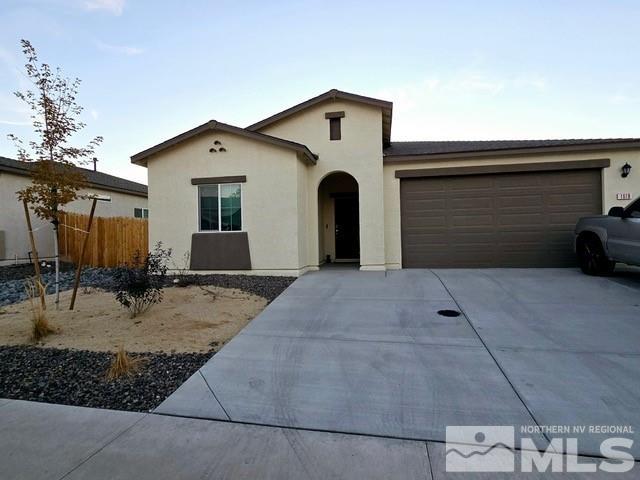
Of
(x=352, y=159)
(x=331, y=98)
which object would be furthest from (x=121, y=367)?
(x=331, y=98)

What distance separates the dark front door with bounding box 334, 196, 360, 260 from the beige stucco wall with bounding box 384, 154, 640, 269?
7.45 ft

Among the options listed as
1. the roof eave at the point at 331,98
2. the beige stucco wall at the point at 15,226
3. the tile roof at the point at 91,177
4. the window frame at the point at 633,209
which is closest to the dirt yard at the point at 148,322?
the tile roof at the point at 91,177

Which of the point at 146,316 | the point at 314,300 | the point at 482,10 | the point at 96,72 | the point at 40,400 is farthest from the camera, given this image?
the point at 96,72

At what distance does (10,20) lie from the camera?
7.59 meters

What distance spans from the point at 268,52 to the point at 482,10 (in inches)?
256

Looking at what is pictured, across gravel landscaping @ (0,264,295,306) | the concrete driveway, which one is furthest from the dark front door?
the concrete driveway

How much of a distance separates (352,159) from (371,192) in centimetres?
120

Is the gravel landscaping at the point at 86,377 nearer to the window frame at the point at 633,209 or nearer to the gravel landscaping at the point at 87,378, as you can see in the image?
the gravel landscaping at the point at 87,378

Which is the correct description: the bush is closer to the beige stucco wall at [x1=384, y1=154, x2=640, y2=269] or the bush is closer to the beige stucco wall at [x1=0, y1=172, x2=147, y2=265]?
the beige stucco wall at [x1=384, y1=154, x2=640, y2=269]

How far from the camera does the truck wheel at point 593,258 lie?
8141mm

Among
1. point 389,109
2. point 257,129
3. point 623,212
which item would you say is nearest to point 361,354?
point 623,212

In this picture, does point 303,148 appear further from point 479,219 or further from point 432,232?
point 479,219

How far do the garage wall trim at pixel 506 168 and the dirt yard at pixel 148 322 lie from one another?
6281mm

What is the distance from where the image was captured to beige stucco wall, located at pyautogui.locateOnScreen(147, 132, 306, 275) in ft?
31.0
